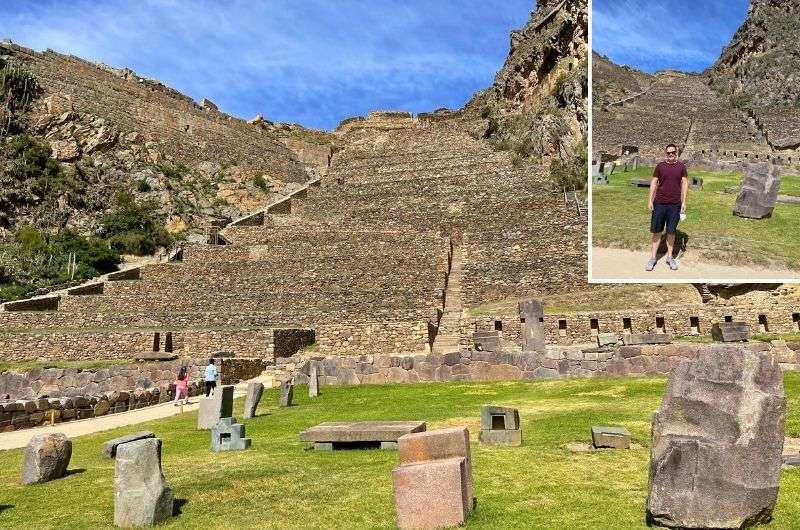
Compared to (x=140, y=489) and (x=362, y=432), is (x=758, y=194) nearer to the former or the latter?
(x=362, y=432)

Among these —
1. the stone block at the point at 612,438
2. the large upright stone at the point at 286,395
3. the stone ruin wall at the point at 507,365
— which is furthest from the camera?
the stone ruin wall at the point at 507,365

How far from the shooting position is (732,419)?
17.5ft

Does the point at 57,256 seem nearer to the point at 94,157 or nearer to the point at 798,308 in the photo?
the point at 94,157

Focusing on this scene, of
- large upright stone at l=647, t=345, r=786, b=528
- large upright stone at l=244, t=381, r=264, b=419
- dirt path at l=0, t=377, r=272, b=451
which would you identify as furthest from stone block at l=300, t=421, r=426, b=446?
dirt path at l=0, t=377, r=272, b=451

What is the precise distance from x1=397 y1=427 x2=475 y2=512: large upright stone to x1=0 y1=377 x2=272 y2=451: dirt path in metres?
→ 8.15

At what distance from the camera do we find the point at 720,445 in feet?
17.3

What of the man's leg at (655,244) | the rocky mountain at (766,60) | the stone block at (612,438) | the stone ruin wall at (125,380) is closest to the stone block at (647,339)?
the man's leg at (655,244)

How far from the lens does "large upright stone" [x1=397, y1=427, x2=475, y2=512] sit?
20.7 feet

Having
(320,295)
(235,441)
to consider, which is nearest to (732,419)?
(235,441)

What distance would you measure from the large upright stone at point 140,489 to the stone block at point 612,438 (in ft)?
15.2

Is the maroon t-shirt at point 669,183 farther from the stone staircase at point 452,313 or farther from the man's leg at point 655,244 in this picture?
the stone staircase at point 452,313

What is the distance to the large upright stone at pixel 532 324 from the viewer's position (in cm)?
2034

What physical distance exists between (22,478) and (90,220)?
33088 millimetres

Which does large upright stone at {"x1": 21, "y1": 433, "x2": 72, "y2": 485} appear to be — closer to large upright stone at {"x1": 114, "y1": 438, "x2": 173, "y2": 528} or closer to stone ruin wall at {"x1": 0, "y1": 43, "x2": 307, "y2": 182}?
large upright stone at {"x1": 114, "y1": 438, "x2": 173, "y2": 528}
